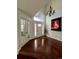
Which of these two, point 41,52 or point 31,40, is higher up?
point 31,40

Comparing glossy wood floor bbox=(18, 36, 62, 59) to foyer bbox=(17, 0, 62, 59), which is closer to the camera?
glossy wood floor bbox=(18, 36, 62, 59)

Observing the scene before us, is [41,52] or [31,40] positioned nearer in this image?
[41,52]

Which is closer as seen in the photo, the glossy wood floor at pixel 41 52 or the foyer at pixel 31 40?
the glossy wood floor at pixel 41 52
